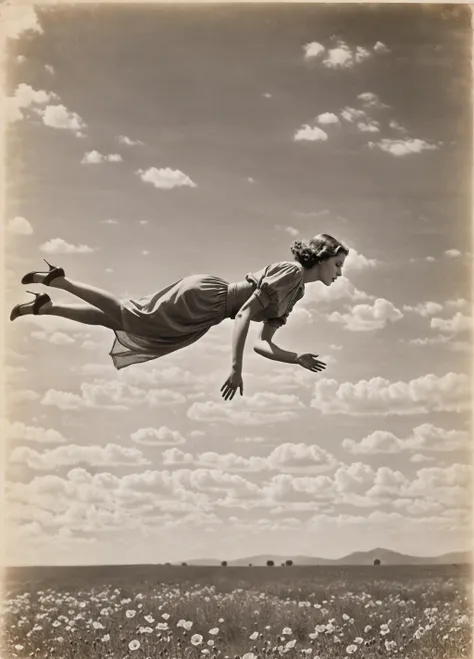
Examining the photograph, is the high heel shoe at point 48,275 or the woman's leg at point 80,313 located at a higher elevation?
the high heel shoe at point 48,275

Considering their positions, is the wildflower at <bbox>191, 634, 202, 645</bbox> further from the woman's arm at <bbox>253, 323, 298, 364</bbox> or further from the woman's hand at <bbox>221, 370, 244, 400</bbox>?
the woman's arm at <bbox>253, 323, 298, 364</bbox>

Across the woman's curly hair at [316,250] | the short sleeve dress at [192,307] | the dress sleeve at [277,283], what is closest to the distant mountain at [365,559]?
the short sleeve dress at [192,307]

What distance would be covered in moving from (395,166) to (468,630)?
1.99m

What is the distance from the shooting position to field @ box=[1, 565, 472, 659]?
395cm

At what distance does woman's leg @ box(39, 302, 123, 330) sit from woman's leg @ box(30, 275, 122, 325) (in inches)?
0.8

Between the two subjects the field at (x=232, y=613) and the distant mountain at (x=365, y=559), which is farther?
the distant mountain at (x=365, y=559)

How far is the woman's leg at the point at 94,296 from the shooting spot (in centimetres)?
400

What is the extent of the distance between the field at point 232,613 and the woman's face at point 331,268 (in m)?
1.21

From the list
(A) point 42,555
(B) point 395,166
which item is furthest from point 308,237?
(A) point 42,555

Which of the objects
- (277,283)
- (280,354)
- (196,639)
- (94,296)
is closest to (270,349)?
(280,354)

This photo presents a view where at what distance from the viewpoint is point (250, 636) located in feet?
13.0

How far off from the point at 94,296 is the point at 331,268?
994 millimetres

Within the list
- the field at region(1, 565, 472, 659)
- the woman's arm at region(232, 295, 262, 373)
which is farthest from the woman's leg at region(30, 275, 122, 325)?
the field at region(1, 565, 472, 659)

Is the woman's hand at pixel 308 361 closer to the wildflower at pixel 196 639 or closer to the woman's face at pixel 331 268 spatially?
the woman's face at pixel 331 268
